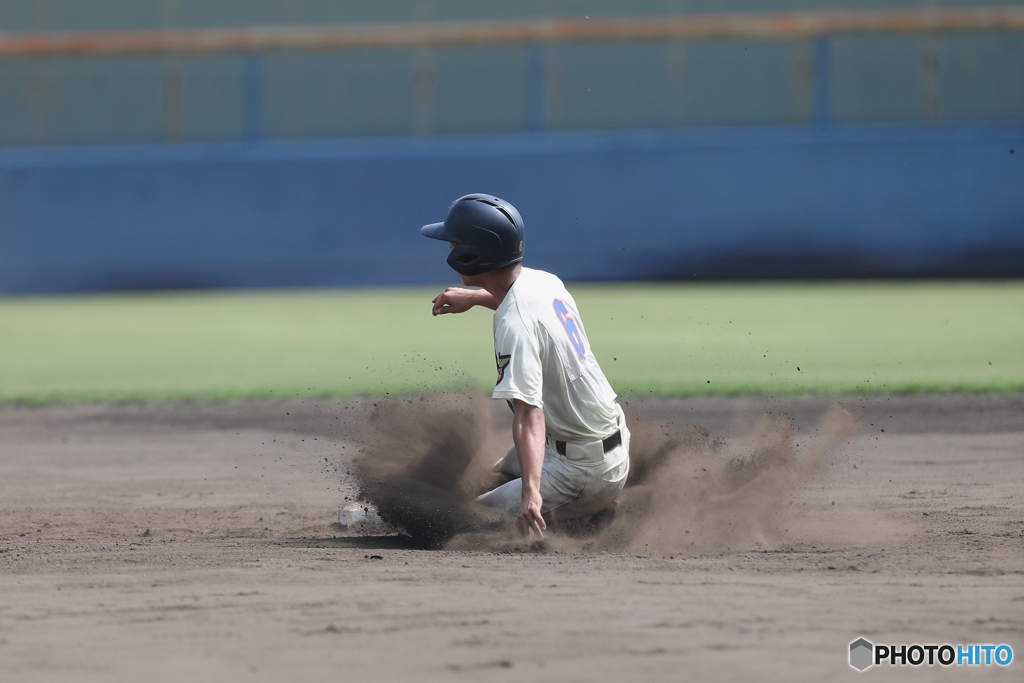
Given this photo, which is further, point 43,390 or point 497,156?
point 497,156

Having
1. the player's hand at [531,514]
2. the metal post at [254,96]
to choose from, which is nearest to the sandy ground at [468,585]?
the player's hand at [531,514]

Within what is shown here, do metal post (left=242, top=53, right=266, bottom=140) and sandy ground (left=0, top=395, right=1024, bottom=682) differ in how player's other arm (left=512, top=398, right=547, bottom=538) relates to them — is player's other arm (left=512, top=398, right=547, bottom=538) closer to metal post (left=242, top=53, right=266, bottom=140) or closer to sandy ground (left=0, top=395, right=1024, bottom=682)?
sandy ground (left=0, top=395, right=1024, bottom=682)

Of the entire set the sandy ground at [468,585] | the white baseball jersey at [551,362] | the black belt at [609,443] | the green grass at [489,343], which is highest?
the white baseball jersey at [551,362]

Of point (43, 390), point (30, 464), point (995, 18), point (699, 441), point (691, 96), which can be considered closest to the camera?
point (699, 441)

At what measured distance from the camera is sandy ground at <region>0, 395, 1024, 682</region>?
3.07m

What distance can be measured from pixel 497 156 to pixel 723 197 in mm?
Result: 3373

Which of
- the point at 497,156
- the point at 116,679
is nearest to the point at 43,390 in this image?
the point at 116,679

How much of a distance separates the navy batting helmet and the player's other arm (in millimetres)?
597

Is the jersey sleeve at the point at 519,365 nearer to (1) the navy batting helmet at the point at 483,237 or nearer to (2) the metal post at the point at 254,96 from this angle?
(1) the navy batting helmet at the point at 483,237

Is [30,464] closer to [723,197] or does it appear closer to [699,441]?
[699,441]

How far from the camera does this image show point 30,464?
689cm

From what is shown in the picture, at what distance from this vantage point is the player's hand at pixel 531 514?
4.17 m

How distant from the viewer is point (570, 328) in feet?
14.6

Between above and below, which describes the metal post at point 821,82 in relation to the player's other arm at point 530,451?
above
